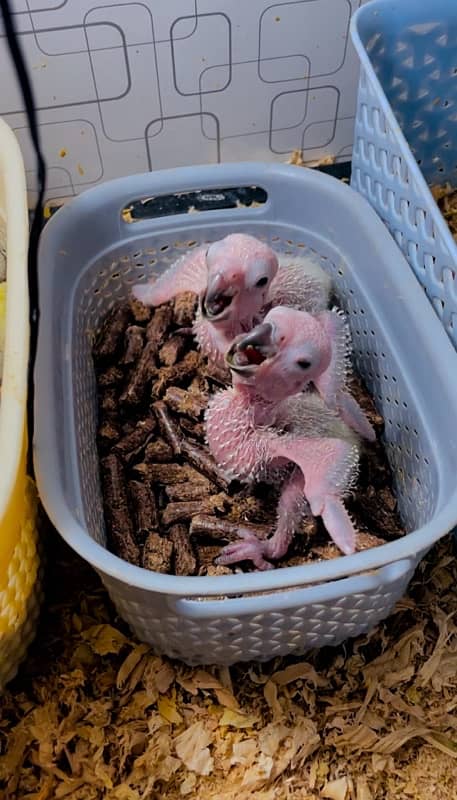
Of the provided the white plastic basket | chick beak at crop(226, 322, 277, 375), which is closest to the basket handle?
the white plastic basket

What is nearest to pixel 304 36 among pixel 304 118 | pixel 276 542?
pixel 304 118

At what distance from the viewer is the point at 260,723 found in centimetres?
Answer: 96

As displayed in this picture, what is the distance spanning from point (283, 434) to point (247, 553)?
Result: 5.8 inches

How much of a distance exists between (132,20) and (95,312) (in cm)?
41

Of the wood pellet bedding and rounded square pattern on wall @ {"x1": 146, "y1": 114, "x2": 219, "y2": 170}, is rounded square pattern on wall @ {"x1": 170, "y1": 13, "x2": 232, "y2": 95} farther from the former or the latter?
the wood pellet bedding

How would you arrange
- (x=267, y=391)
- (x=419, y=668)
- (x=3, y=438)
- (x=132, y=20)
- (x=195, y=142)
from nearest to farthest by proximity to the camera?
1. (x=3, y=438)
2. (x=267, y=391)
3. (x=419, y=668)
4. (x=132, y=20)
5. (x=195, y=142)

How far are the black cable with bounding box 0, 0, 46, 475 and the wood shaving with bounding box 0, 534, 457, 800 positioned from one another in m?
0.26

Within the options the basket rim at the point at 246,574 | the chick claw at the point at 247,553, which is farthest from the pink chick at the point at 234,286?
the chick claw at the point at 247,553

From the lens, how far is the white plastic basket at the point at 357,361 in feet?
2.64

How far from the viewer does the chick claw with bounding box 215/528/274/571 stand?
96 centimetres

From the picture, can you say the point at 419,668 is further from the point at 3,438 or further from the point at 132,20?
the point at 132,20

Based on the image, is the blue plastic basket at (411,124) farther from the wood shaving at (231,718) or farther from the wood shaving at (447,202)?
the wood shaving at (231,718)

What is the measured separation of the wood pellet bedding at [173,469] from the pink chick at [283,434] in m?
0.03

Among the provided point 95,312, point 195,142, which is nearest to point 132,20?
point 195,142
